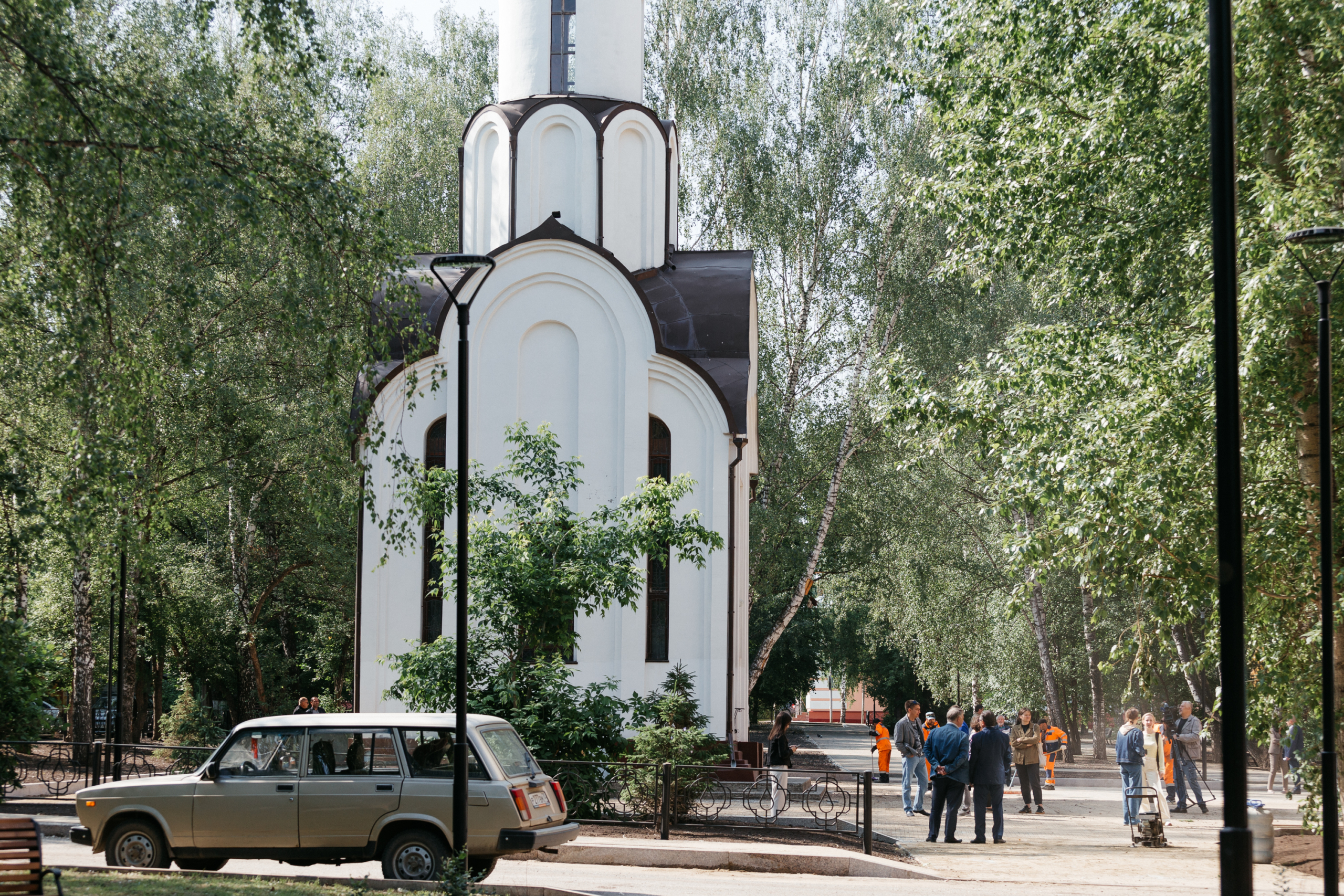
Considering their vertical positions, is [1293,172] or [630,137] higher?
[630,137]

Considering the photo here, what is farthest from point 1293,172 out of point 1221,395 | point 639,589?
point 639,589

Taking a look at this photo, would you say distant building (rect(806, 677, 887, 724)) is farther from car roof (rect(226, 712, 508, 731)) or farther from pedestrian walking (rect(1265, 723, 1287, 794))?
car roof (rect(226, 712, 508, 731))

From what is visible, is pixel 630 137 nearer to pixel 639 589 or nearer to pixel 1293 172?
pixel 639 589

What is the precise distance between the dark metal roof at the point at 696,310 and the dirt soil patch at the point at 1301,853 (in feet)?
33.8

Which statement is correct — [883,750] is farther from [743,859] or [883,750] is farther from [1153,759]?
[743,859]

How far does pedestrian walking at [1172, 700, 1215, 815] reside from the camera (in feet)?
66.3

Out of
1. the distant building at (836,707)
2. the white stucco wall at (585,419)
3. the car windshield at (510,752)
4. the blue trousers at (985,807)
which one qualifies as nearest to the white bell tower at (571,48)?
the white stucco wall at (585,419)

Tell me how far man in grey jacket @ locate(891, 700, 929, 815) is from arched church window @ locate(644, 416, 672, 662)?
422 centimetres

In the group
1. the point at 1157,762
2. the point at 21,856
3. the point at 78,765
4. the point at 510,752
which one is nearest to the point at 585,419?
the point at 510,752

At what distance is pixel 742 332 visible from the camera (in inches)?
850

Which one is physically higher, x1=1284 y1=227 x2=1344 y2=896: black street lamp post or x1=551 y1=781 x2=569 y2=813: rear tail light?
x1=1284 y1=227 x2=1344 y2=896: black street lamp post

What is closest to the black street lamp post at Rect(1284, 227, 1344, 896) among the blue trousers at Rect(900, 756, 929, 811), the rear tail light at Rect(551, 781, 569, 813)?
the rear tail light at Rect(551, 781, 569, 813)

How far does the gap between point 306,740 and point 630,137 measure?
15.3 metres

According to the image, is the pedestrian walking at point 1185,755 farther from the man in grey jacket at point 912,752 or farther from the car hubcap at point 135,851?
the car hubcap at point 135,851
